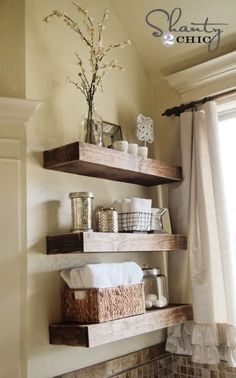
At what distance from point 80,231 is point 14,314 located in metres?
0.42

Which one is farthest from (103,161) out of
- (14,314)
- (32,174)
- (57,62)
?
(14,314)

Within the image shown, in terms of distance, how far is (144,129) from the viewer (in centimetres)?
226

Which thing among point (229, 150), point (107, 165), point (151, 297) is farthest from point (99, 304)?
point (229, 150)

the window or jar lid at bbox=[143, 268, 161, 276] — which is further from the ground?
the window

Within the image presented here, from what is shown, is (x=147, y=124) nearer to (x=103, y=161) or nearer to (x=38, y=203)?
(x=103, y=161)

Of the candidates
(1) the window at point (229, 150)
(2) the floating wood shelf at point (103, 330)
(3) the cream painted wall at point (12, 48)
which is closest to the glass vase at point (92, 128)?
(3) the cream painted wall at point (12, 48)

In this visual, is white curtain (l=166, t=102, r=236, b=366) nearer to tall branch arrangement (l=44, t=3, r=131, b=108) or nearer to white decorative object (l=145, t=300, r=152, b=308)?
white decorative object (l=145, t=300, r=152, b=308)

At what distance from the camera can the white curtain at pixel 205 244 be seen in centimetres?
202

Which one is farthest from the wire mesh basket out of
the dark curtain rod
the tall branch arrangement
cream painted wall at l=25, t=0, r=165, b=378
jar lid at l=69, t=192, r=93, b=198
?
the dark curtain rod

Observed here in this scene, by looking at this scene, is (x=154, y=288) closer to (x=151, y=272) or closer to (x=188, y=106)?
(x=151, y=272)

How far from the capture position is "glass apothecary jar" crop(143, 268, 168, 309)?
2.07 meters

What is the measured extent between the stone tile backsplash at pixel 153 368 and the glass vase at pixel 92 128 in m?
1.02

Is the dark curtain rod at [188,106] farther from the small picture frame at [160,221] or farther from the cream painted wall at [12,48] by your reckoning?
the cream painted wall at [12,48]

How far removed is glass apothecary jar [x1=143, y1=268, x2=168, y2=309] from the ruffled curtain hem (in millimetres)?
212
